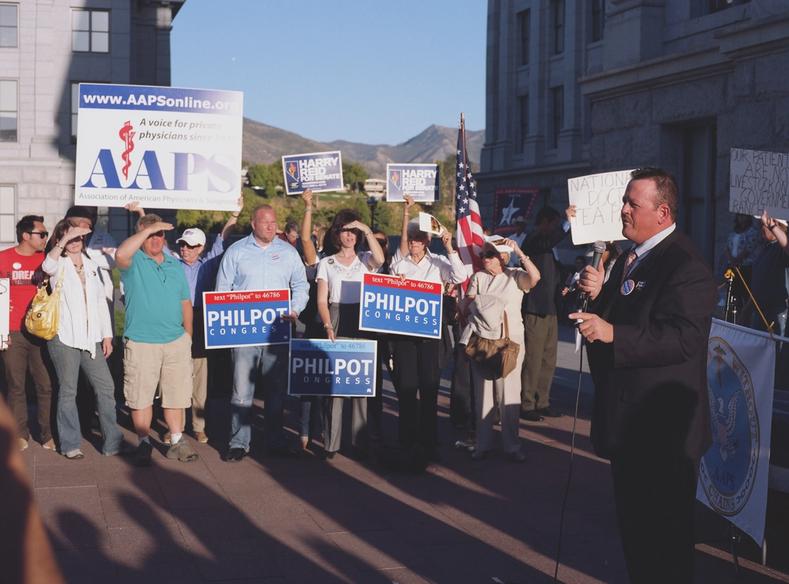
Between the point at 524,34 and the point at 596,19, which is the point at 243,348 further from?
the point at 524,34

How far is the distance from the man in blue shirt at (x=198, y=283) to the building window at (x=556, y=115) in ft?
134

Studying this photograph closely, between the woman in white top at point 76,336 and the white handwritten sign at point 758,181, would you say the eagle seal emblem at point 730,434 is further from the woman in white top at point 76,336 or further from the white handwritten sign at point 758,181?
the woman in white top at point 76,336

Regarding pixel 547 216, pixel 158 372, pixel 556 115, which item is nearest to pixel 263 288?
pixel 158 372

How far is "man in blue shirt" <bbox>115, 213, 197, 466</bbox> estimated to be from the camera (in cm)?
912

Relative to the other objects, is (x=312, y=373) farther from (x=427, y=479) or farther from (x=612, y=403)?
(x=612, y=403)

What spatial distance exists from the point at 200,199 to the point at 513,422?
350 cm

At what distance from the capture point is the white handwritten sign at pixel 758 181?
8273 millimetres

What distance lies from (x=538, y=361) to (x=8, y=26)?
38.0 meters

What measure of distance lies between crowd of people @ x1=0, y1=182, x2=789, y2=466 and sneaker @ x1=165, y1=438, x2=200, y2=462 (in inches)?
0.7

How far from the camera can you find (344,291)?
31.4 ft

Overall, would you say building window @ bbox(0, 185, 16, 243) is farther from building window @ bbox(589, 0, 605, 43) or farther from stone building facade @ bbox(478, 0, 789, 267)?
stone building facade @ bbox(478, 0, 789, 267)

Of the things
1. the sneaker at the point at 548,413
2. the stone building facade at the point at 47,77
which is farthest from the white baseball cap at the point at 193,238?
the stone building facade at the point at 47,77

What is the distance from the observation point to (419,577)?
19.8 ft

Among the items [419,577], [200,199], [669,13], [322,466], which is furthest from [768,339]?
[669,13]
